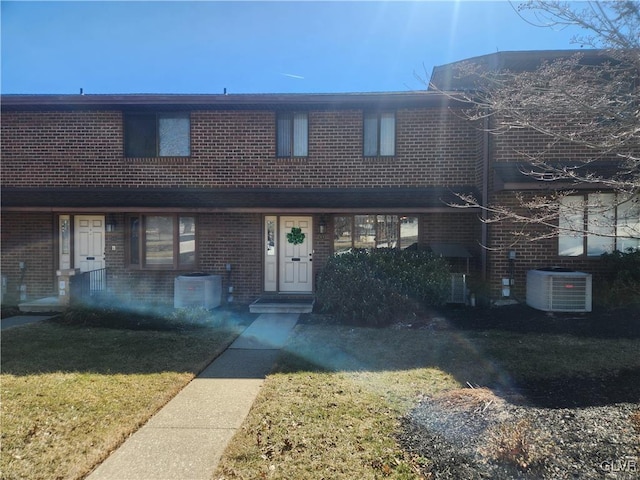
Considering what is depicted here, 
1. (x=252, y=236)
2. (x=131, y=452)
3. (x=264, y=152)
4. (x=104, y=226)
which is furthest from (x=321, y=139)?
(x=131, y=452)

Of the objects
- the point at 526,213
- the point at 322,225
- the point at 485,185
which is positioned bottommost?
the point at 322,225

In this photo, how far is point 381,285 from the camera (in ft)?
25.1

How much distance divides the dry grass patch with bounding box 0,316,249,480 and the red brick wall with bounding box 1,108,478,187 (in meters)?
4.37

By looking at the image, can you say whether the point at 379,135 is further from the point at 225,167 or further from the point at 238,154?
the point at 225,167

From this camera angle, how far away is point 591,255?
8.78 metres

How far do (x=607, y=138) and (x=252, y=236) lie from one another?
25.1 feet

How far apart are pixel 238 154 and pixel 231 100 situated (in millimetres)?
A: 1318

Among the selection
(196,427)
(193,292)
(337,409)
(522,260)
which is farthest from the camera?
(193,292)

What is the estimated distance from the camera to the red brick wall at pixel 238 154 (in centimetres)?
994

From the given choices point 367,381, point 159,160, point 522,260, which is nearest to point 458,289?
point 522,260

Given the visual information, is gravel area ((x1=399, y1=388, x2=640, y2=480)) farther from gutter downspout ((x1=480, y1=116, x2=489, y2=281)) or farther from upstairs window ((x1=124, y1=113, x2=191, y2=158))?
upstairs window ((x1=124, y1=113, x2=191, y2=158))

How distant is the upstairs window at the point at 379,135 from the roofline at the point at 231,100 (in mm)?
342

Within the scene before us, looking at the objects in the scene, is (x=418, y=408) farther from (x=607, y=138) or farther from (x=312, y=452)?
(x=607, y=138)

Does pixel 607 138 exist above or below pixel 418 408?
above
